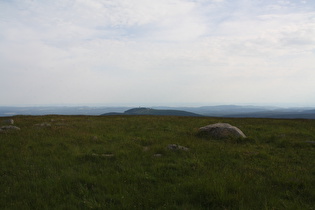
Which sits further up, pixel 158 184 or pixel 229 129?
pixel 229 129

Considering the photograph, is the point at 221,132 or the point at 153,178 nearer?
the point at 153,178

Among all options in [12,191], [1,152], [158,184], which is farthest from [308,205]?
[1,152]

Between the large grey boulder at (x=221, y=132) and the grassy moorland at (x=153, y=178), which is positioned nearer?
the grassy moorland at (x=153, y=178)

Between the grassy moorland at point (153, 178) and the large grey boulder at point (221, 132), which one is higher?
the large grey boulder at point (221, 132)

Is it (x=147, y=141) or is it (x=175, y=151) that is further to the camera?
(x=147, y=141)

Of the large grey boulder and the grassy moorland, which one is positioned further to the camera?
the large grey boulder

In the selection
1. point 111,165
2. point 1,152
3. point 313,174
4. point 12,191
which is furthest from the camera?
point 1,152

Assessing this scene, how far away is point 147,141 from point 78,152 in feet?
16.1

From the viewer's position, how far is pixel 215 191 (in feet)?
19.5

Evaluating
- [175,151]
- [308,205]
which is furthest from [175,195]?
[175,151]

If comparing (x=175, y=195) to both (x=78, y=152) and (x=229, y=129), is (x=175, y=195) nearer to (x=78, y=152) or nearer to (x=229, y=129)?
(x=78, y=152)

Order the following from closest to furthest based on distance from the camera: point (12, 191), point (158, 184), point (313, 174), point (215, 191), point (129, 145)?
point (215, 191) → point (12, 191) → point (158, 184) → point (313, 174) → point (129, 145)

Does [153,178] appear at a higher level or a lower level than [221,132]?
lower

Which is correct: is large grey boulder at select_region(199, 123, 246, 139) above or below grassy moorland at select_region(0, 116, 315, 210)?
above
